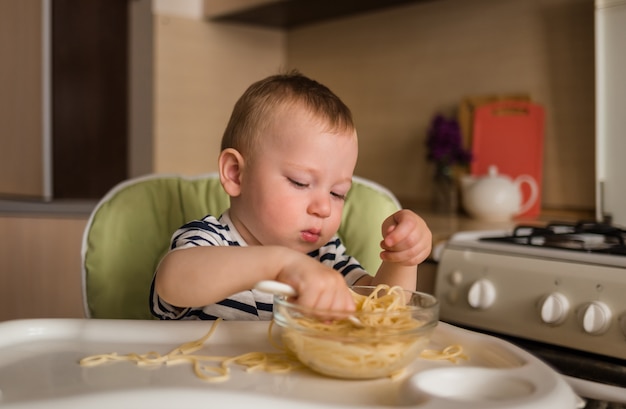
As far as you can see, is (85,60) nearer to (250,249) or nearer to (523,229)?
(523,229)

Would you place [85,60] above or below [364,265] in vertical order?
above

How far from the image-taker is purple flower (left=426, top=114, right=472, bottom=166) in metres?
2.16

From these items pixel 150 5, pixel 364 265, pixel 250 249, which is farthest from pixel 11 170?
pixel 250 249

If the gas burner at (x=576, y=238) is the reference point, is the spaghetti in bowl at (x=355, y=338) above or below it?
below

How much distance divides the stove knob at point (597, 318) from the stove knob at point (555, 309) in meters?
0.05

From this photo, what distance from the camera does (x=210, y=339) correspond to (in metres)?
0.82

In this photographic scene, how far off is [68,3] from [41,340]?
173 centimetres

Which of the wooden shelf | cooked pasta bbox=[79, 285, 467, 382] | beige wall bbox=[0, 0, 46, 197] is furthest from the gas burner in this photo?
beige wall bbox=[0, 0, 46, 197]

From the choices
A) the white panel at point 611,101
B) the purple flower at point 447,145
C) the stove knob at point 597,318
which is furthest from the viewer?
the purple flower at point 447,145

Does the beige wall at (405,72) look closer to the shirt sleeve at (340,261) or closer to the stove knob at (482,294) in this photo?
the stove knob at (482,294)

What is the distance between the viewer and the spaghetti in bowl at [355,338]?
0.67 metres

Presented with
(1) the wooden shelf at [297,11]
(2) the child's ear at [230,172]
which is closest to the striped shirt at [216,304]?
(2) the child's ear at [230,172]

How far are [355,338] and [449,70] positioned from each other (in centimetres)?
178

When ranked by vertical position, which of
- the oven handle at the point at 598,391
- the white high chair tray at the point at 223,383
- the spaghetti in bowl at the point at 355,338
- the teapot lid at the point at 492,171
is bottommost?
the oven handle at the point at 598,391
